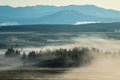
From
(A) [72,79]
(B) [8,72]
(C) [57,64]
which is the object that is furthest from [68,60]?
(A) [72,79]

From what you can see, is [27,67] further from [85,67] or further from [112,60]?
[112,60]

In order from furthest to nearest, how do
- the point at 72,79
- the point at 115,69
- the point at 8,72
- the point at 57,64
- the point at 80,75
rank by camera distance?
1. the point at 57,64
2. the point at 115,69
3. the point at 8,72
4. the point at 80,75
5. the point at 72,79

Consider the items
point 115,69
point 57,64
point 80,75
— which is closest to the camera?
point 80,75

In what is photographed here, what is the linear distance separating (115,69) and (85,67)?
46.9ft

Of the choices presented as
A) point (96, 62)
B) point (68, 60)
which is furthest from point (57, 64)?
point (96, 62)

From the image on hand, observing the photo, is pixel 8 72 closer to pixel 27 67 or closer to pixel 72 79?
pixel 27 67

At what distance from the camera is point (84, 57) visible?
194750 millimetres

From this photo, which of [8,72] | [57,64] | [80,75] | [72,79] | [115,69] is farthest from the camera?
[57,64]

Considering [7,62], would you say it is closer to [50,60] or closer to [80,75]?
[50,60]

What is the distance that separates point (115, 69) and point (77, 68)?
49.7ft

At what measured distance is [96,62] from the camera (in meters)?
193

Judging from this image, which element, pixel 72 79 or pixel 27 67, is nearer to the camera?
pixel 72 79

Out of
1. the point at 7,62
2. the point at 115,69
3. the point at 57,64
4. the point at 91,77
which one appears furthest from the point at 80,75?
the point at 7,62

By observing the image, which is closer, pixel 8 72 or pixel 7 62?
pixel 8 72
